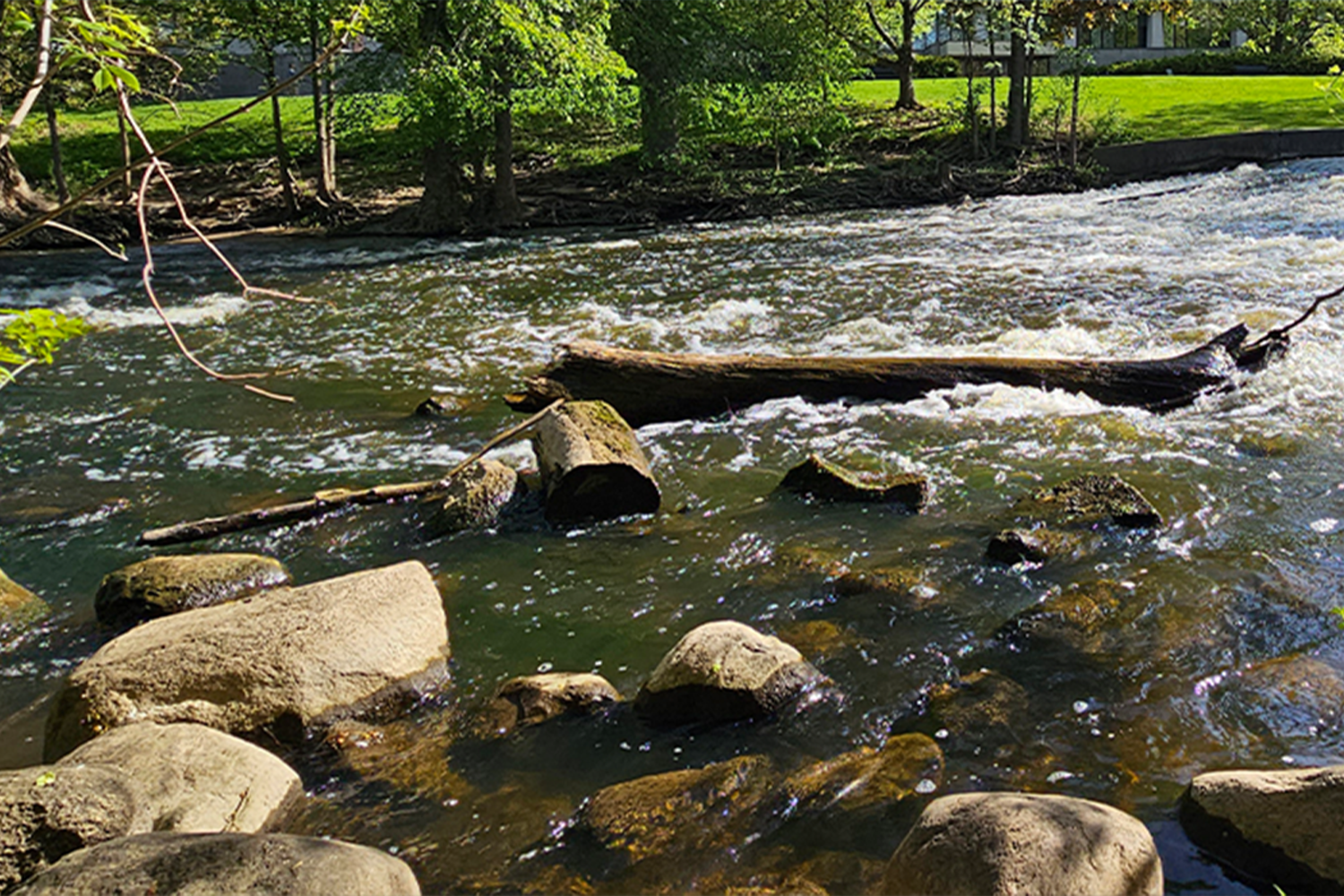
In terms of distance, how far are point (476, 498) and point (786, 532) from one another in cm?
215

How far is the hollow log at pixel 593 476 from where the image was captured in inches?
271

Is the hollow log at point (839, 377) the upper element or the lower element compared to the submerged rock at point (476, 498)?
upper

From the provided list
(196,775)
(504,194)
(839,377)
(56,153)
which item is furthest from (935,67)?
(196,775)

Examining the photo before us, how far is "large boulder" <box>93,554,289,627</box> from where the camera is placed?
5750mm

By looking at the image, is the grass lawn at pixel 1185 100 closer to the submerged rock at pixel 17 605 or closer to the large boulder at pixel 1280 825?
the large boulder at pixel 1280 825

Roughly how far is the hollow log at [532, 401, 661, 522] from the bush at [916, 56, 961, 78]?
41.3m

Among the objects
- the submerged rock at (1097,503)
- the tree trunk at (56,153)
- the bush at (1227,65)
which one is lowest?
the submerged rock at (1097,503)

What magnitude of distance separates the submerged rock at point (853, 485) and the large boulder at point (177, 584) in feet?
11.2

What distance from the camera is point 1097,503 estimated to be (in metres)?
6.39

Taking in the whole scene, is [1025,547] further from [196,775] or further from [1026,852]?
[196,775]

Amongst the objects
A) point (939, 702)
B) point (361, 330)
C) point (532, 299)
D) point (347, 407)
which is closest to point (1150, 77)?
point (532, 299)

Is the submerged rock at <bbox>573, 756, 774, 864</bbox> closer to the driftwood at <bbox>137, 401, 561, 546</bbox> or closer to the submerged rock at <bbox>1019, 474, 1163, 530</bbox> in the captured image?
the submerged rock at <bbox>1019, 474, 1163, 530</bbox>

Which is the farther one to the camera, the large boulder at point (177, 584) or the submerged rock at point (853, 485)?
the submerged rock at point (853, 485)

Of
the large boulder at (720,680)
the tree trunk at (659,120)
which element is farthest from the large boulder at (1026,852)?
the tree trunk at (659,120)
